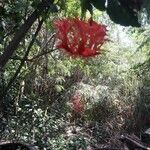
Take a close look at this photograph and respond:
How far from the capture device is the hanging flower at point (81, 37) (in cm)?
181

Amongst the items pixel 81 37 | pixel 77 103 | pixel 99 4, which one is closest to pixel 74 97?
pixel 77 103

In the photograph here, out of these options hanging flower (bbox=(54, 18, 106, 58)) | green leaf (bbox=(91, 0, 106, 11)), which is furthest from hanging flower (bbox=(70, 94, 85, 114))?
green leaf (bbox=(91, 0, 106, 11))

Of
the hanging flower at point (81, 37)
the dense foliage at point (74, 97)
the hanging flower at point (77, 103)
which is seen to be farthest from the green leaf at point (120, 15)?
the hanging flower at point (77, 103)

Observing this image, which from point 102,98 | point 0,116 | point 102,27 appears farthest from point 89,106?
point 102,27

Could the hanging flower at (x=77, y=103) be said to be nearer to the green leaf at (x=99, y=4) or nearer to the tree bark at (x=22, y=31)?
the tree bark at (x=22, y=31)

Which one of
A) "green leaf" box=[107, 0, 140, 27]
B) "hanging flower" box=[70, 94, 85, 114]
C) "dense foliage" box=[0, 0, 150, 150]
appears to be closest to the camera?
"green leaf" box=[107, 0, 140, 27]

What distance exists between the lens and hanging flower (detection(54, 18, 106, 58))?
1809 millimetres

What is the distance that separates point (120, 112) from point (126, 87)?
0.69 metres

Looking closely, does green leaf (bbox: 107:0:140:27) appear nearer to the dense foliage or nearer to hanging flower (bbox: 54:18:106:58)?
hanging flower (bbox: 54:18:106:58)

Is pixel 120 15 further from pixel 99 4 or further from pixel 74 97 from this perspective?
pixel 74 97

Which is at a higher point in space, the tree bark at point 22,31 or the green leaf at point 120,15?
the tree bark at point 22,31

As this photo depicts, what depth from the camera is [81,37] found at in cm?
184

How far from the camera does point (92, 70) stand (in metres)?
9.80

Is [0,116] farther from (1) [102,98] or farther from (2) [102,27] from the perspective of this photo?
(2) [102,27]
